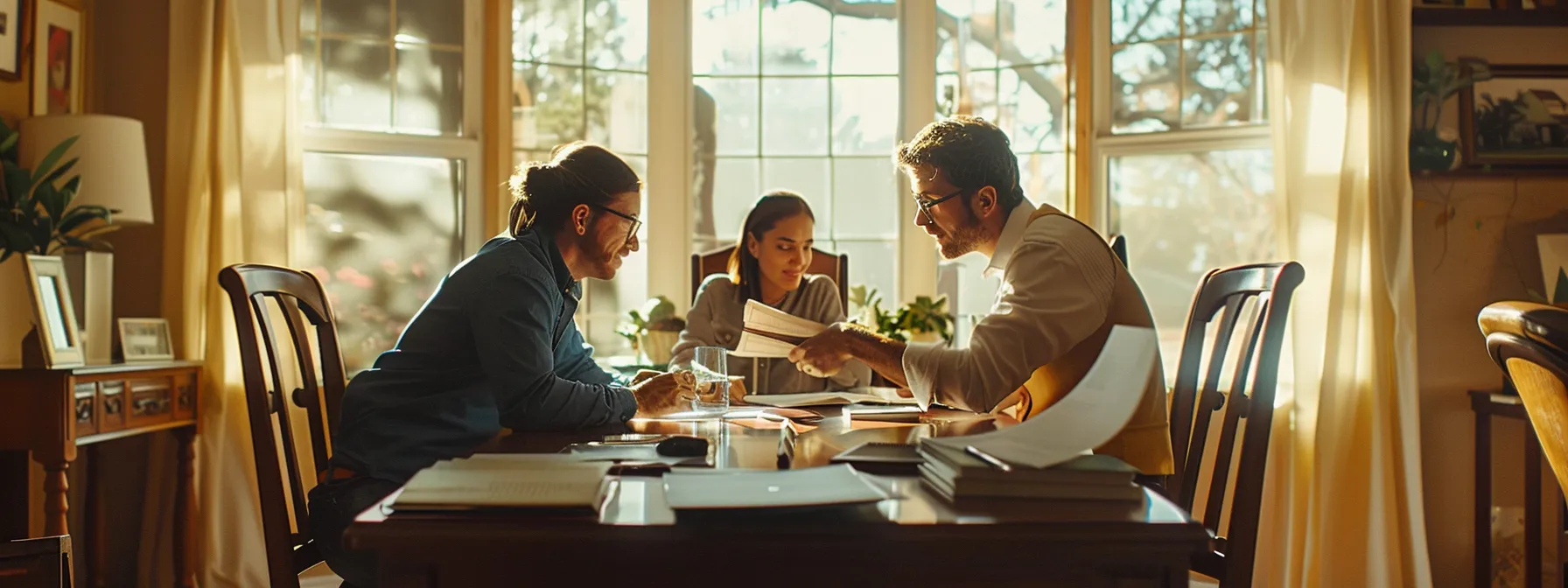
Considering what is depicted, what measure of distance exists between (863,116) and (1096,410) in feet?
9.90

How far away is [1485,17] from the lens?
3.26 m

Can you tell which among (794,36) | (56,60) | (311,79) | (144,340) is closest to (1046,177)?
(794,36)

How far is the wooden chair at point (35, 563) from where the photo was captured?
159 cm

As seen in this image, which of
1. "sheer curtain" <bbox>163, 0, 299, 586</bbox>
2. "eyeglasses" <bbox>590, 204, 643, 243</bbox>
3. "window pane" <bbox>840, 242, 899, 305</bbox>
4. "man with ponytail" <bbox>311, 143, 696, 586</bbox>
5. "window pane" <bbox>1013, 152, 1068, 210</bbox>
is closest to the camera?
"man with ponytail" <bbox>311, 143, 696, 586</bbox>

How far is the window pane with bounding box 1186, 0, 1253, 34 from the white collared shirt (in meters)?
2.00

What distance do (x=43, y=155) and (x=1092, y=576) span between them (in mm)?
2943

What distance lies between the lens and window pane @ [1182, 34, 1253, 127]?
351 centimetres

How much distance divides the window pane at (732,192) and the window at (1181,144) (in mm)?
1173

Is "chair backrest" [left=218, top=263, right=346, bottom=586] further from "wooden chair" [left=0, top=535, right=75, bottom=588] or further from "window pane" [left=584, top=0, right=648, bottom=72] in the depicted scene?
"window pane" [left=584, top=0, right=648, bottom=72]

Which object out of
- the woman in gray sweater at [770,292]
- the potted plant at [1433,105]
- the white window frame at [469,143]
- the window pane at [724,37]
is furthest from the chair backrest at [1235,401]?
the white window frame at [469,143]

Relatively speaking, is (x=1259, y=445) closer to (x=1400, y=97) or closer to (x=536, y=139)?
(x=1400, y=97)

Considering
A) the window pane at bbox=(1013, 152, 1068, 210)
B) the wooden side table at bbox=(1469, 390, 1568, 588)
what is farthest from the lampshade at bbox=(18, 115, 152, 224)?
the wooden side table at bbox=(1469, 390, 1568, 588)

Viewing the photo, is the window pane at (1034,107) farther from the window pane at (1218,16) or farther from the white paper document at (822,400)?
the white paper document at (822,400)

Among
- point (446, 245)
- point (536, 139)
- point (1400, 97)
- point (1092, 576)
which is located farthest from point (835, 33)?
point (1092, 576)
